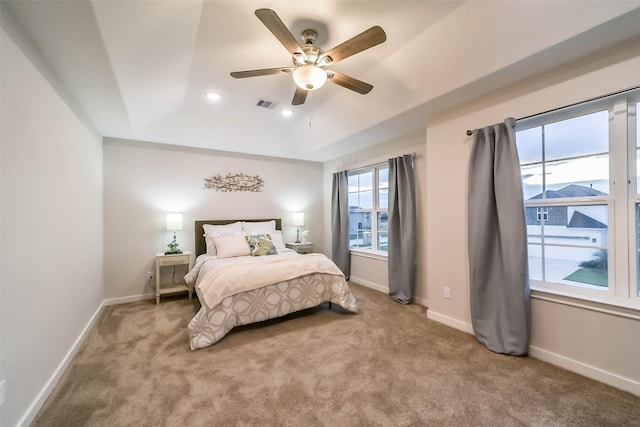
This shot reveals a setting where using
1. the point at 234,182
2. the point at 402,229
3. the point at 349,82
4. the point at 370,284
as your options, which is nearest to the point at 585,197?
the point at 402,229

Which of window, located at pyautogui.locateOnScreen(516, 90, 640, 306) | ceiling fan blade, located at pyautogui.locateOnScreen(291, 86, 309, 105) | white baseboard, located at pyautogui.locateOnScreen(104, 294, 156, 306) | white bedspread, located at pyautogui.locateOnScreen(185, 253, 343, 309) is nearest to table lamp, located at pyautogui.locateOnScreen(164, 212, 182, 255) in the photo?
white baseboard, located at pyautogui.locateOnScreen(104, 294, 156, 306)

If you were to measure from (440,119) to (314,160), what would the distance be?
277 centimetres

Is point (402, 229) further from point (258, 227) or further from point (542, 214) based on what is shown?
point (258, 227)

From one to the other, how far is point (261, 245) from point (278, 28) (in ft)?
8.98

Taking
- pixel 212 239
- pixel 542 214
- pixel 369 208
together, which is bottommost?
pixel 212 239

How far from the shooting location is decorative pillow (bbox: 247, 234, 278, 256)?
366cm

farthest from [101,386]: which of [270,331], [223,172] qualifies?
[223,172]

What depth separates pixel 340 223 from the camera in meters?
4.71

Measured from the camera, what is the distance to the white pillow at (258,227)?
14.0 feet

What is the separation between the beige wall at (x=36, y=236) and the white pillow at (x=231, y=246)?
4.73ft

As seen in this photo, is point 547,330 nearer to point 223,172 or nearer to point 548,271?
point 548,271

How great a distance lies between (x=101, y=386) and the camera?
71.8 inches

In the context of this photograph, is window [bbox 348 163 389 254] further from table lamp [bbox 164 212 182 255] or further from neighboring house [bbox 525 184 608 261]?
table lamp [bbox 164 212 182 255]

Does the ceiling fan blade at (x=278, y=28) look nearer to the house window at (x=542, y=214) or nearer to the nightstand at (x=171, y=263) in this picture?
the house window at (x=542, y=214)
